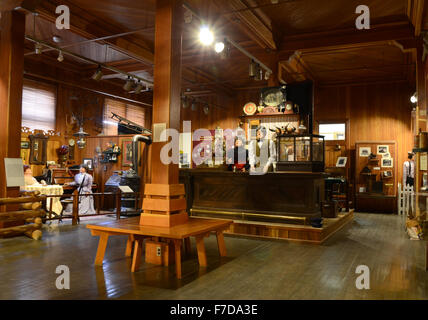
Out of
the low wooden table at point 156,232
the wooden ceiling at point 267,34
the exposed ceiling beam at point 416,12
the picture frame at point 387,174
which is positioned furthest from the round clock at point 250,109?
the low wooden table at point 156,232

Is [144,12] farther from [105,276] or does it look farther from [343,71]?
[343,71]

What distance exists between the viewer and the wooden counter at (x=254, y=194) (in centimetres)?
648

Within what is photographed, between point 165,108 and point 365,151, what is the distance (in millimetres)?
8928

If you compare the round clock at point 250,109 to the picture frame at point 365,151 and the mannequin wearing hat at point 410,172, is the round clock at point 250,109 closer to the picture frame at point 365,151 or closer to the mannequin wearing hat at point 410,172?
the picture frame at point 365,151

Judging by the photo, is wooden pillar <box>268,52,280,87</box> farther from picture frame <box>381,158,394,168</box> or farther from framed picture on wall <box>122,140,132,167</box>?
picture frame <box>381,158,394,168</box>

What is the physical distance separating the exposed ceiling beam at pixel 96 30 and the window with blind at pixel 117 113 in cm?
358

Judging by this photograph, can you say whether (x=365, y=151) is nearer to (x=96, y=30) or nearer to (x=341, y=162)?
(x=341, y=162)

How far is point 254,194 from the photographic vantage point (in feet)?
22.8

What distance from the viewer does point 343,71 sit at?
10.9 metres

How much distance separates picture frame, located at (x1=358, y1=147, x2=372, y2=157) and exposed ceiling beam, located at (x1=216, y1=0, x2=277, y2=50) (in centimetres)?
513

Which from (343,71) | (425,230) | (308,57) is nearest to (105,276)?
(425,230)

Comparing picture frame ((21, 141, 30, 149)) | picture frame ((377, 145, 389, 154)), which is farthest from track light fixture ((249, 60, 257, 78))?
picture frame ((21, 141, 30, 149))

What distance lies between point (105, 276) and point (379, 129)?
10.4 metres

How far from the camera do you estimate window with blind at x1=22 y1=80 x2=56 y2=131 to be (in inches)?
376
